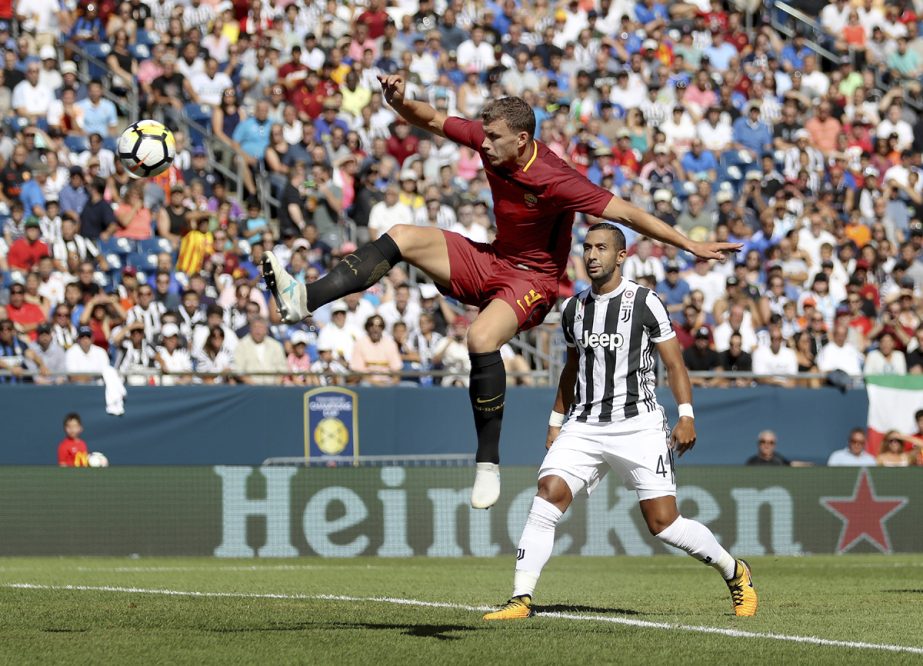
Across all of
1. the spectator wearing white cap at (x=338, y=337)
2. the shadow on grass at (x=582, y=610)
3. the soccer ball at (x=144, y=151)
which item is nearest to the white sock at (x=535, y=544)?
the shadow on grass at (x=582, y=610)

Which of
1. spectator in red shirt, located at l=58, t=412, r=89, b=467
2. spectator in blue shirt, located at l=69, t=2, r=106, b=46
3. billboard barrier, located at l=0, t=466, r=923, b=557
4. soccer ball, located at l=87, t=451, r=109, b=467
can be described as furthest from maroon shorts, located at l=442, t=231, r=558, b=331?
spectator in blue shirt, located at l=69, t=2, r=106, b=46

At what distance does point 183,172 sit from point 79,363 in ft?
13.5

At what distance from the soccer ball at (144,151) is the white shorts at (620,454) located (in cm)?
344

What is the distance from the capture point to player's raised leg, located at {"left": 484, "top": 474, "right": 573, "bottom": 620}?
9555 mm

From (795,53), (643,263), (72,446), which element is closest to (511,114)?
(72,446)

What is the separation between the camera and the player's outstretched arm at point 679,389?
31.8ft

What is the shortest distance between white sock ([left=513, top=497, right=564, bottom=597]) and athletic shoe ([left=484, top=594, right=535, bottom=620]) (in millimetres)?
68

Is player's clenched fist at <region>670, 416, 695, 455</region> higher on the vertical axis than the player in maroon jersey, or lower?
lower

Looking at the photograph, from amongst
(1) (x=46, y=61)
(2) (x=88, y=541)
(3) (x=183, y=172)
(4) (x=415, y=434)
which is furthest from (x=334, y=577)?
(1) (x=46, y=61)

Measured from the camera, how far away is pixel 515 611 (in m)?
9.40

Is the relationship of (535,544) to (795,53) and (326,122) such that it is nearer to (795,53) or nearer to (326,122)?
(326,122)

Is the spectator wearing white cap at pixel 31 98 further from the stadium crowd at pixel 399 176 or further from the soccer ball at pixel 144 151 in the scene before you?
the soccer ball at pixel 144 151

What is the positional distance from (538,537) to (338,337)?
10.5 m

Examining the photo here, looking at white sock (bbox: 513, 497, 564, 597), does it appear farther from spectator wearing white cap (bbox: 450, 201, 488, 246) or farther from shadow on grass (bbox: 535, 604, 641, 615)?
spectator wearing white cap (bbox: 450, 201, 488, 246)
